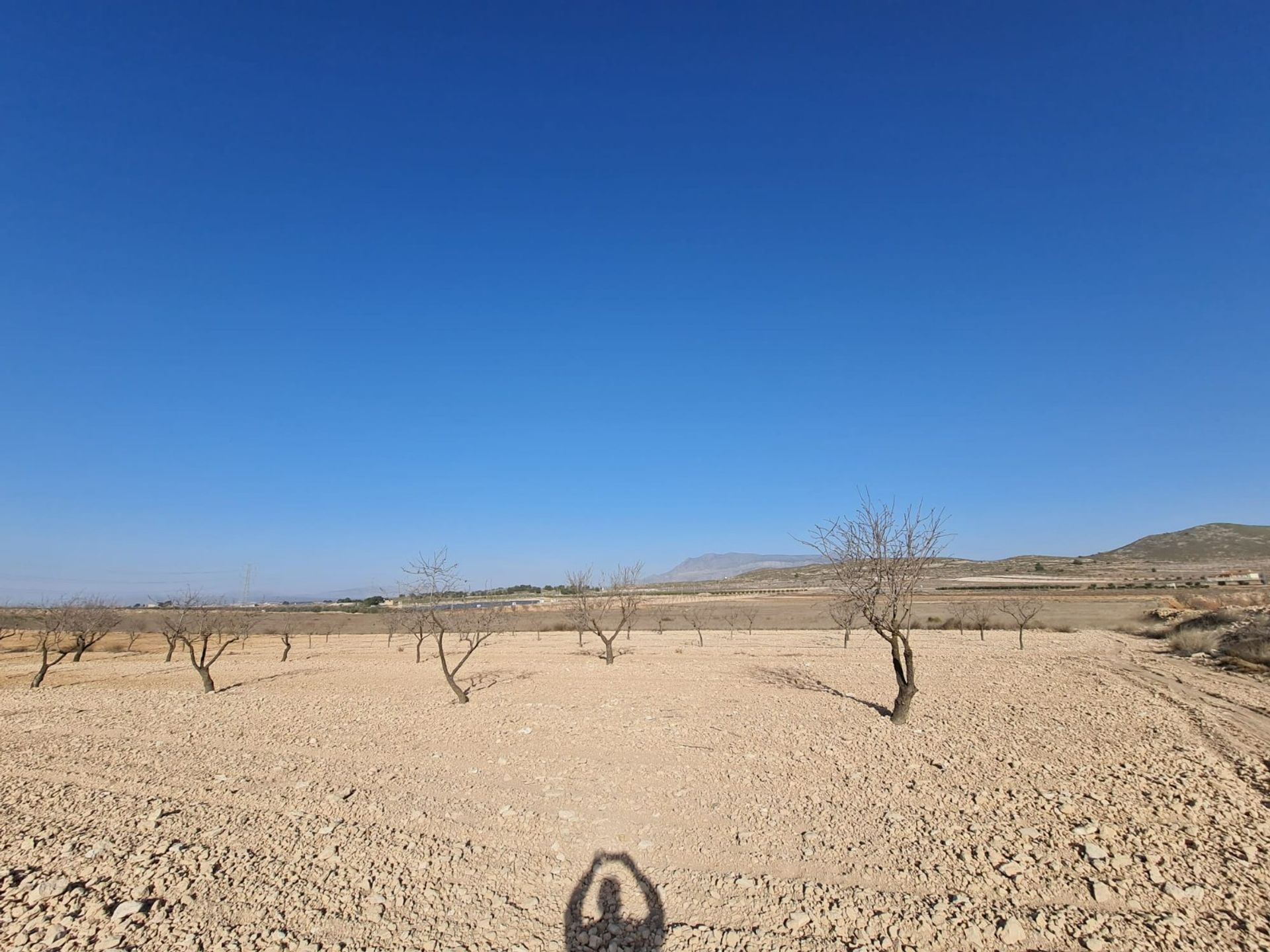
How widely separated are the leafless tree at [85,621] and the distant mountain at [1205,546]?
167 metres

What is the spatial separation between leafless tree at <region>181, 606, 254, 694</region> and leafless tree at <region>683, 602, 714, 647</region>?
24509 millimetres

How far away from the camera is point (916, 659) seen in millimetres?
26312

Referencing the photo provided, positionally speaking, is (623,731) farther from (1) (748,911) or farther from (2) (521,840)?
(1) (748,911)

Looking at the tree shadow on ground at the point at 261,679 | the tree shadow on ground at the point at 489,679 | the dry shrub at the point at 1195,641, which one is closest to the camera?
the tree shadow on ground at the point at 489,679

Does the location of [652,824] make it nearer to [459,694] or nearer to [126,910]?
[126,910]

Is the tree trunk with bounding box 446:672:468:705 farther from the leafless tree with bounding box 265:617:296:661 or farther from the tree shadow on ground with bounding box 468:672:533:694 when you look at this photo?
the leafless tree with bounding box 265:617:296:661

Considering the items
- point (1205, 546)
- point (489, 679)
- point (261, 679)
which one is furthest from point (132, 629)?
point (1205, 546)

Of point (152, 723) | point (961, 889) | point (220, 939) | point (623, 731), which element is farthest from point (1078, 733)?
point (152, 723)

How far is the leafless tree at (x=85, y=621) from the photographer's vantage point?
108ft

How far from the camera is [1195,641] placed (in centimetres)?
2570

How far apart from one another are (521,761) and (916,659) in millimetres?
20406

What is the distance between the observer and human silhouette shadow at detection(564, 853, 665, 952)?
227 inches

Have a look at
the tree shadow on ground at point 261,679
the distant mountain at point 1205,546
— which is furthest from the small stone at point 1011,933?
the distant mountain at point 1205,546

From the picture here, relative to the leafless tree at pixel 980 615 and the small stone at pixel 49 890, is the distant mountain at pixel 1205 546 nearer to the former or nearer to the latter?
the leafless tree at pixel 980 615
